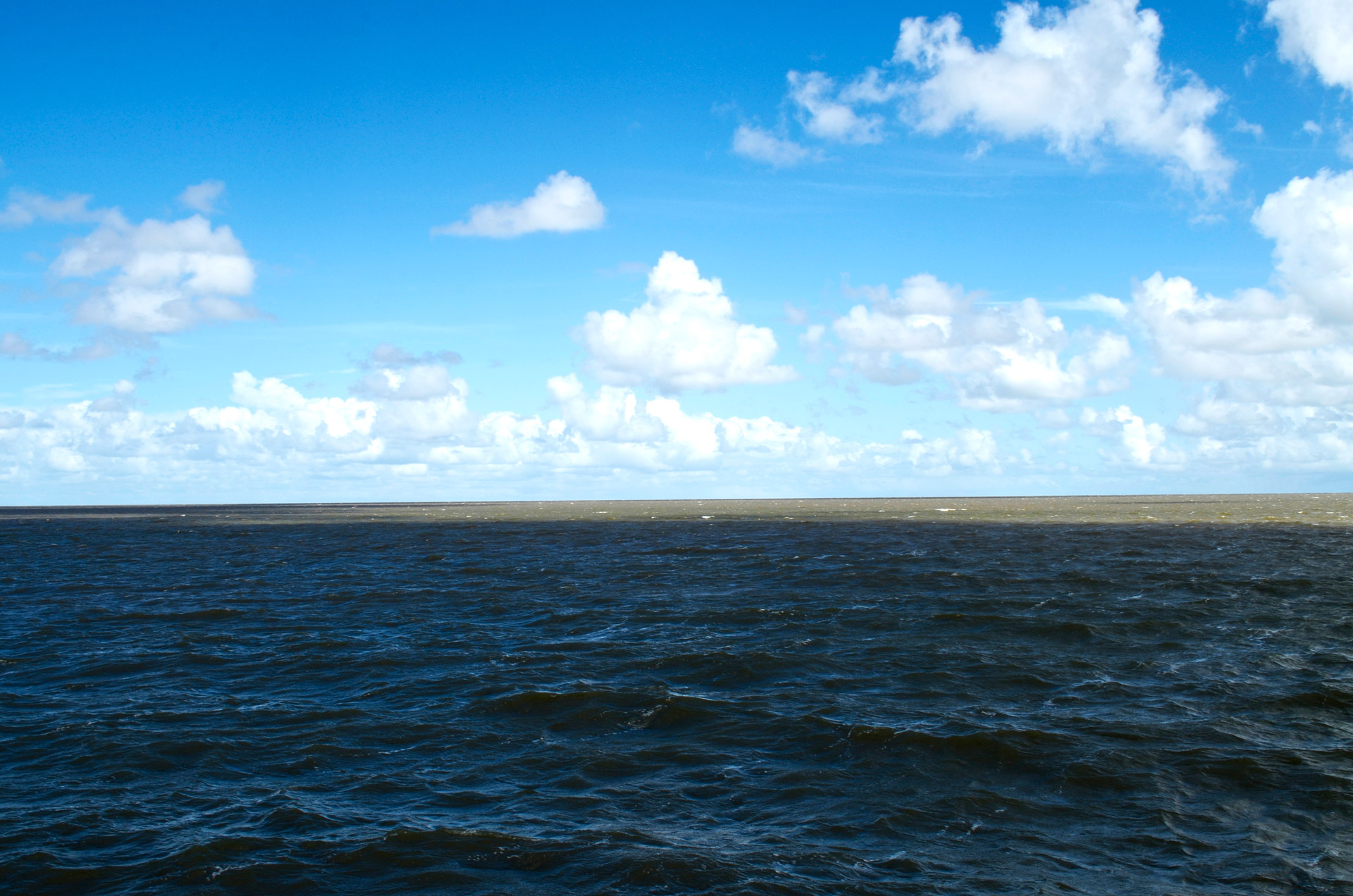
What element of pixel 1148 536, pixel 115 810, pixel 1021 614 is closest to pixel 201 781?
pixel 115 810

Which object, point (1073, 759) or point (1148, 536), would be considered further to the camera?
point (1148, 536)

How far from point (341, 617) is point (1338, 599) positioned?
3976 cm

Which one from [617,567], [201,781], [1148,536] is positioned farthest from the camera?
[1148,536]

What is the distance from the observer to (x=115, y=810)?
47.6 feet

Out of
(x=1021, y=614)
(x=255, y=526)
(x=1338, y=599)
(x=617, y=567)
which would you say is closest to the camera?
(x=1021, y=614)

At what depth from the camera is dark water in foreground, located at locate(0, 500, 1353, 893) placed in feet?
40.6

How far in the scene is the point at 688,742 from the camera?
1809 cm

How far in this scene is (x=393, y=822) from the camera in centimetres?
1384

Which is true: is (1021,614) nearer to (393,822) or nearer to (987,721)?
(987,721)

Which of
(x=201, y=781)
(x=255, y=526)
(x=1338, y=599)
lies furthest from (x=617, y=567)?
(x=255, y=526)

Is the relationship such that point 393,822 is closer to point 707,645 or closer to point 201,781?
point 201,781

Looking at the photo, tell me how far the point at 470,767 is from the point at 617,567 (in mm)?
38371

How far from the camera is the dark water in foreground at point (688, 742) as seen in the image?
40.6ft

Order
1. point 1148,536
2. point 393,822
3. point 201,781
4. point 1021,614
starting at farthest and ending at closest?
point 1148,536 → point 1021,614 → point 201,781 → point 393,822
